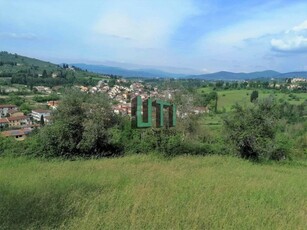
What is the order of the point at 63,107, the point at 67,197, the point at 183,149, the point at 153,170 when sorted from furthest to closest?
the point at 183,149 → the point at 63,107 → the point at 153,170 → the point at 67,197

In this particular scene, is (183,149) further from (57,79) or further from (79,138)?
(57,79)

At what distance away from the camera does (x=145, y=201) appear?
5.42 meters

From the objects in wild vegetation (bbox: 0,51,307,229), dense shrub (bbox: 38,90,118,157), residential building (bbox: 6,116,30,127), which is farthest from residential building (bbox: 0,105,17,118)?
wild vegetation (bbox: 0,51,307,229)

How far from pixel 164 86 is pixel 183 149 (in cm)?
361

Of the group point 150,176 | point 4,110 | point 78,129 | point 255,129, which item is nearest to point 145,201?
point 150,176

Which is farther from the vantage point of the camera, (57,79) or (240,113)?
(57,79)

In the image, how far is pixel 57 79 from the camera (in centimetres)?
6969

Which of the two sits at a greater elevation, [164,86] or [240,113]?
[164,86]

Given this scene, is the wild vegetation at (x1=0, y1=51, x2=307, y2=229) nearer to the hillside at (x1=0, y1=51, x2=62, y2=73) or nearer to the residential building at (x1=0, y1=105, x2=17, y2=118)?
the residential building at (x1=0, y1=105, x2=17, y2=118)

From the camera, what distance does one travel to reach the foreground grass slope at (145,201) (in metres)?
4.49

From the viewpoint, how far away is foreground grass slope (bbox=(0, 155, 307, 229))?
449 cm

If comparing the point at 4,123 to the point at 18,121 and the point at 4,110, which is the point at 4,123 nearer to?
the point at 18,121

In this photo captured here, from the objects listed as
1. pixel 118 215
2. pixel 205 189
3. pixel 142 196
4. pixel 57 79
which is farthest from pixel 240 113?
pixel 57 79

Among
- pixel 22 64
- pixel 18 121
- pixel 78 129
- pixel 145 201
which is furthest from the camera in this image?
pixel 22 64
